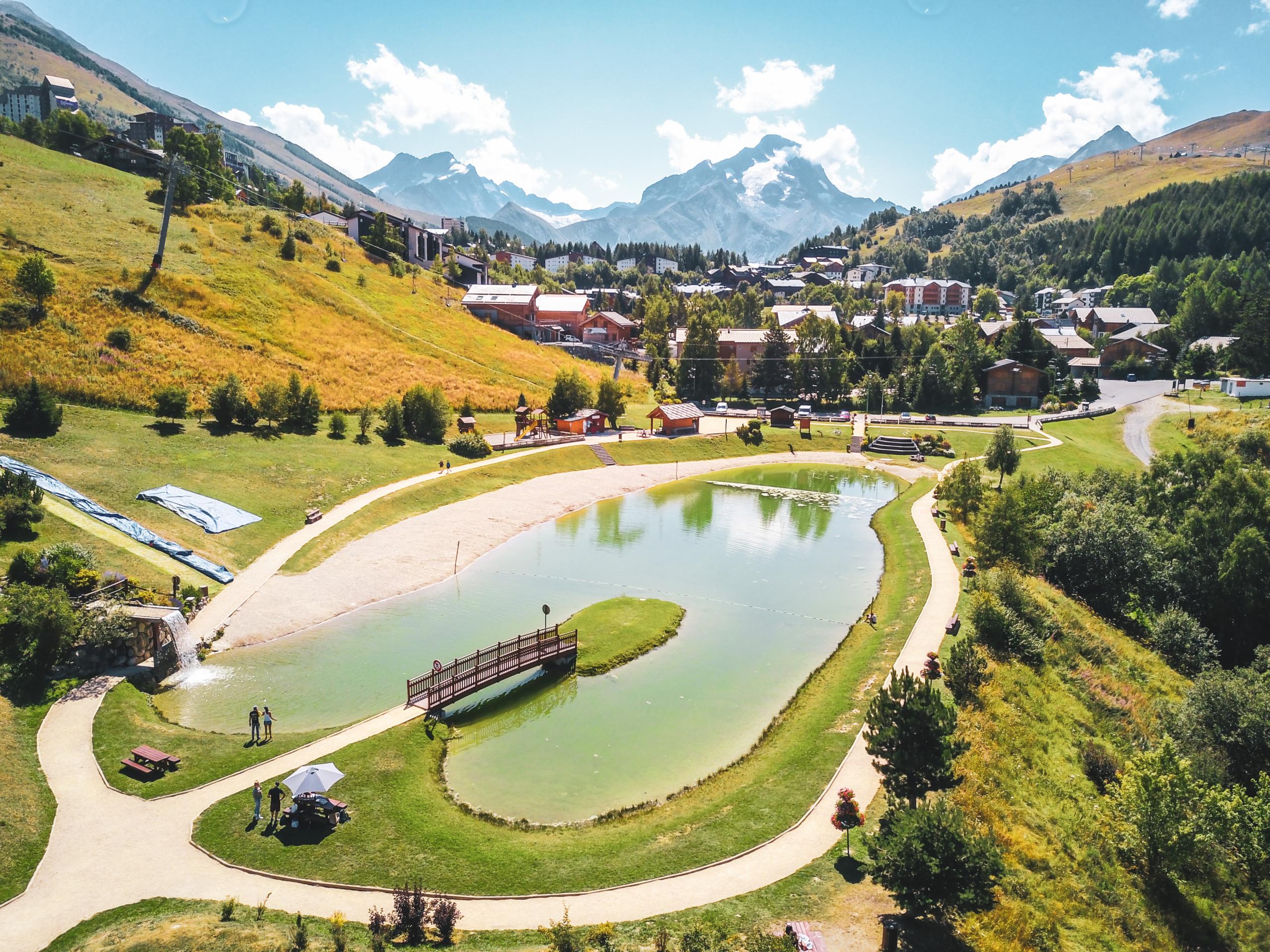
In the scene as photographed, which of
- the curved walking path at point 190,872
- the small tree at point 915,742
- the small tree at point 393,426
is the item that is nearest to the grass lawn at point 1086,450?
the small tree at point 915,742

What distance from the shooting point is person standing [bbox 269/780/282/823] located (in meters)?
20.7

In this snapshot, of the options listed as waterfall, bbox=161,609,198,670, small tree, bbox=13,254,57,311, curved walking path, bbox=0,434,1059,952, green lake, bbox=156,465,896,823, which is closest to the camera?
curved walking path, bbox=0,434,1059,952

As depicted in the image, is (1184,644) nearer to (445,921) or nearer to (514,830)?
(514,830)

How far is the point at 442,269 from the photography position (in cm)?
13850

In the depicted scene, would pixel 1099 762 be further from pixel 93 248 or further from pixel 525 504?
pixel 93 248

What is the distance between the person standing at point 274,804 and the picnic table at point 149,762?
404 cm

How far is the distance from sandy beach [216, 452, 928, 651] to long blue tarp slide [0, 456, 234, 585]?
2743 mm

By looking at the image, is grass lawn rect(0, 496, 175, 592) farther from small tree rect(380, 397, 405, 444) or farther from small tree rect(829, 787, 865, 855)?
small tree rect(829, 787, 865, 855)

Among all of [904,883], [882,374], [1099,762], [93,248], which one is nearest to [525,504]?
[1099,762]

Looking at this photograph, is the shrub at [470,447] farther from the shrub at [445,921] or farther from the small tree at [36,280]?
the shrub at [445,921]

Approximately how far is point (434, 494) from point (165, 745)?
3237 centimetres

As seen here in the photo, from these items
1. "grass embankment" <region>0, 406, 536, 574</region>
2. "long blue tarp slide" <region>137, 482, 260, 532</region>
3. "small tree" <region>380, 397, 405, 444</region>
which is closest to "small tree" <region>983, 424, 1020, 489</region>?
"grass embankment" <region>0, 406, 536, 574</region>

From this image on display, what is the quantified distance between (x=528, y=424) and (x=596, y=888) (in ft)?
207

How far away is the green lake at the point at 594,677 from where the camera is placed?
25.7 m
